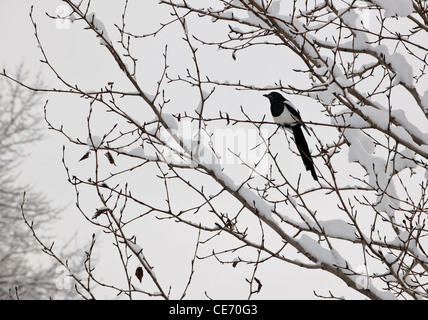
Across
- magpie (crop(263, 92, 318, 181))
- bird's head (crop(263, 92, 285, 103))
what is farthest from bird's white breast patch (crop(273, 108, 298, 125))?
bird's head (crop(263, 92, 285, 103))

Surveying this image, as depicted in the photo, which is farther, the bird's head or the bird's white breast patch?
the bird's head

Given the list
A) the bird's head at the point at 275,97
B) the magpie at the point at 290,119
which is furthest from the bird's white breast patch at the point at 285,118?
the bird's head at the point at 275,97

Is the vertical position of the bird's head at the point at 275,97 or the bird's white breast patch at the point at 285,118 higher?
the bird's head at the point at 275,97

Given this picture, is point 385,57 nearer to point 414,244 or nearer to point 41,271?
point 414,244

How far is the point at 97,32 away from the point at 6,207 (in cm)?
1127

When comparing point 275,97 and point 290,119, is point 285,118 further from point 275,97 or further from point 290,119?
point 275,97

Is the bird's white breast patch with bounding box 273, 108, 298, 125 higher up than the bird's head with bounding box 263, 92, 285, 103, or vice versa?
the bird's head with bounding box 263, 92, 285, 103

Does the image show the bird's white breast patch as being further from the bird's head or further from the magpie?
the bird's head

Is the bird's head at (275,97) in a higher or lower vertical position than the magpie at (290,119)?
higher

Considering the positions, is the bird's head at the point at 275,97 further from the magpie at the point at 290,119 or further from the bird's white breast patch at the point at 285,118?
the bird's white breast patch at the point at 285,118

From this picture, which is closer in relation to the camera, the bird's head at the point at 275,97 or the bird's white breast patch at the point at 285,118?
the bird's white breast patch at the point at 285,118

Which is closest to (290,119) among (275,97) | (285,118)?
(285,118)

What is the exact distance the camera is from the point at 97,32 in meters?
2.88
